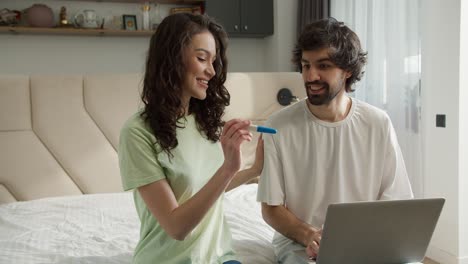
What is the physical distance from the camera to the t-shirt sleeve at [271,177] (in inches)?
61.6

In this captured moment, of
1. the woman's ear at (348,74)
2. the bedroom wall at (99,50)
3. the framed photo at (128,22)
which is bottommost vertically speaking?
the woman's ear at (348,74)

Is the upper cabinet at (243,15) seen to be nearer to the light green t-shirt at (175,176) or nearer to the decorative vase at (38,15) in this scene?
the decorative vase at (38,15)

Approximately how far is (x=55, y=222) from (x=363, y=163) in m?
1.43

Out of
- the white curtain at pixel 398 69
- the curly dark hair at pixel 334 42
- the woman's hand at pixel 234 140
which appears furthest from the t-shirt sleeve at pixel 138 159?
the white curtain at pixel 398 69

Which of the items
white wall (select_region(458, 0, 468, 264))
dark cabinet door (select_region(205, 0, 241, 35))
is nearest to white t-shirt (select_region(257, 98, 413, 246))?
white wall (select_region(458, 0, 468, 264))

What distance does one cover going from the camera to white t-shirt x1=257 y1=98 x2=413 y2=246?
5.15ft

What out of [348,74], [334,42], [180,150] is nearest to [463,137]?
[348,74]

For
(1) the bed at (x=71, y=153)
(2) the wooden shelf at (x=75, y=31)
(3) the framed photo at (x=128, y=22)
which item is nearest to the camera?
(1) the bed at (x=71, y=153)

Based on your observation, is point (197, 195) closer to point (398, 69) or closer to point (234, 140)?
point (234, 140)

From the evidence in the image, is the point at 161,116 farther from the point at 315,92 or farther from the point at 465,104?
the point at 465,104

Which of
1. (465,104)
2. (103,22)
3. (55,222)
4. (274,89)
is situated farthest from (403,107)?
(103,22)

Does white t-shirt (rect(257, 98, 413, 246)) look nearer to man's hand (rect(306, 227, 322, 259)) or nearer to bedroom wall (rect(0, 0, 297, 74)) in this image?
man's hand (rect(306, 227, 322, 259))

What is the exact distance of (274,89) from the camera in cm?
329

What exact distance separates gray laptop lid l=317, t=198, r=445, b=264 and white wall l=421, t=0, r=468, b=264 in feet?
5.31
